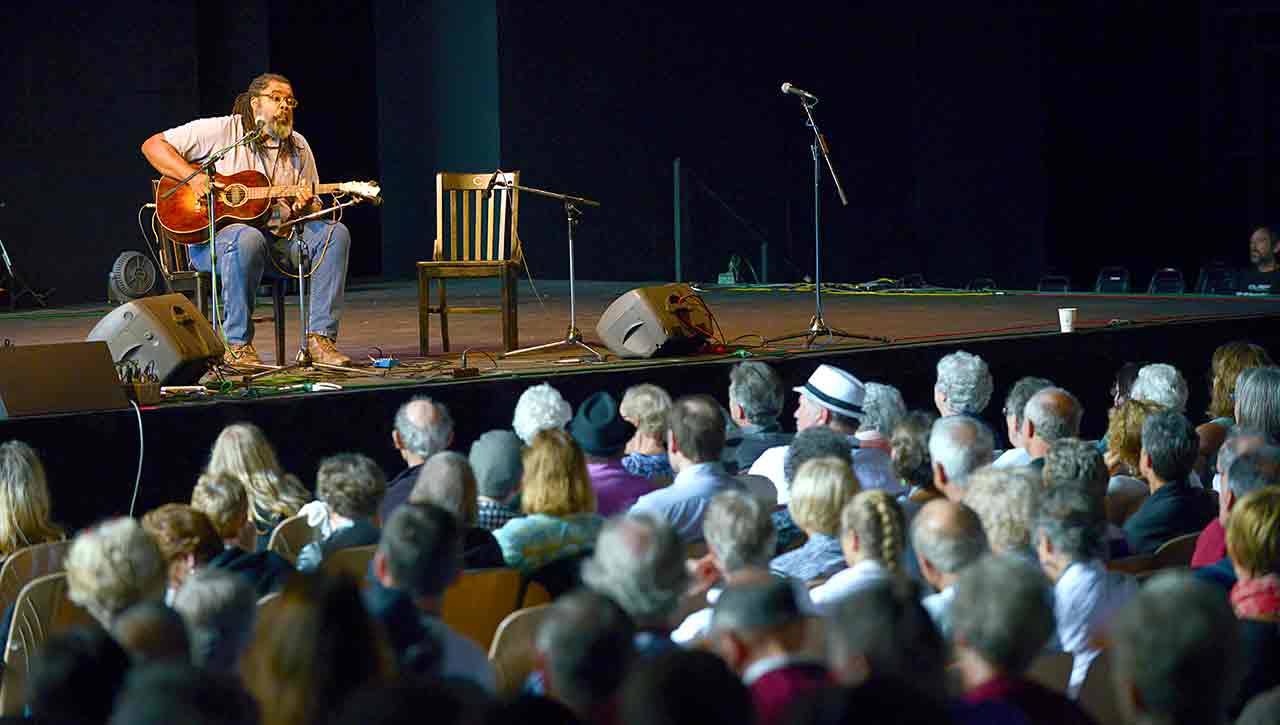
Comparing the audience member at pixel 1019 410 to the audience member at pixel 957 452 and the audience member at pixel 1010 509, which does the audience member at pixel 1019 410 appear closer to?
the audience member at pixel 957 452

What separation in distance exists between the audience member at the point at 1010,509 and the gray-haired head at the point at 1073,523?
5 cm

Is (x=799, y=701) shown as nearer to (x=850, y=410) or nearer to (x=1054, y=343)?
(x=850, y=410)

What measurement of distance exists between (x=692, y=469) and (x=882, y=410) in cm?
94

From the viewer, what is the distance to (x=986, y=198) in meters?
11.0

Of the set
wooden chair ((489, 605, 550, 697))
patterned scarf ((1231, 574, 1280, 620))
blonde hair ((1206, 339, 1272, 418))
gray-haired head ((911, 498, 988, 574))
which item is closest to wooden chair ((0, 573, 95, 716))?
wooden chair ((489, 605, 550, 697))

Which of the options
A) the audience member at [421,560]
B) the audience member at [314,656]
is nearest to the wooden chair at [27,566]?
the audience member at [421,560]

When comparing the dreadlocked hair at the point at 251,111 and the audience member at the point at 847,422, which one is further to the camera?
the dreadlocked hair at the point at 251,111

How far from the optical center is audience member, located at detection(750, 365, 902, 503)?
3.91m

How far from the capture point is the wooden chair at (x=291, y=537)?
3424 millimetres

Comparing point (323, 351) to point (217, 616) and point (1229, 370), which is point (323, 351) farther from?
point (217, 616)

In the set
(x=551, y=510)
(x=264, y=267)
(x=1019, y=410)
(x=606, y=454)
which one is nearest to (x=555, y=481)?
(x=551, y=510)

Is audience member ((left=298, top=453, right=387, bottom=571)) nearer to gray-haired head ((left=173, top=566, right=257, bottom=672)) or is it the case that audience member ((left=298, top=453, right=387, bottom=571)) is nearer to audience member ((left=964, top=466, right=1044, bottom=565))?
gray-haired head ((left=173, top=566, right=257, bottom=672))

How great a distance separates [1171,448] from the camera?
140 inches

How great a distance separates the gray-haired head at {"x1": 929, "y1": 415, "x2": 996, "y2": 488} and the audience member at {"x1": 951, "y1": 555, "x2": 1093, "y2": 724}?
1517mm
